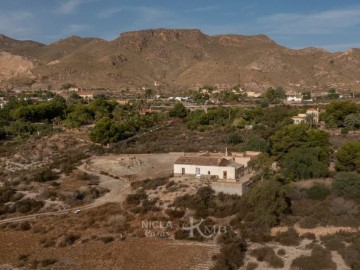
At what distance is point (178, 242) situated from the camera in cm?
2297

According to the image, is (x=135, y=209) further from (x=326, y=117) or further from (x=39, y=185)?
(x=326, y=117)

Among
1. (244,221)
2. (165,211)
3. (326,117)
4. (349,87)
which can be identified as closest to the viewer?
(244,221)

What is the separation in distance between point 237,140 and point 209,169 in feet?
54.8

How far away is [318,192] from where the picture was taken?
28234 millimetres

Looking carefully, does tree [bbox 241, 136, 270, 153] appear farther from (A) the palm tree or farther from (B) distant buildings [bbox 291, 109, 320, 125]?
(B) distant buildings [bbox 291, 109, 320, 125]

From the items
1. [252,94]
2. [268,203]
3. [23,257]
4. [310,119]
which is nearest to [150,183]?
[268,203]

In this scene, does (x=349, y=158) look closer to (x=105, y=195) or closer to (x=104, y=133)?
(x=105, y=195)

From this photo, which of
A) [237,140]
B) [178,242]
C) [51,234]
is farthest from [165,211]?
[237,140]

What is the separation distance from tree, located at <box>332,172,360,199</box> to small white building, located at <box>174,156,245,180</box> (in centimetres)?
699

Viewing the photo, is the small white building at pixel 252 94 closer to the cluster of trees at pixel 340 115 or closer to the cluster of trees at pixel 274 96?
the cluster of trees at pixel 274 96

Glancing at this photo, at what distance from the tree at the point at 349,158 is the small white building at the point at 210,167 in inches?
295

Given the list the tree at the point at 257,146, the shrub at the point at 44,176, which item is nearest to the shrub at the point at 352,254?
the tree at the point at 257,146

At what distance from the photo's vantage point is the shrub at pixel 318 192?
2808cm

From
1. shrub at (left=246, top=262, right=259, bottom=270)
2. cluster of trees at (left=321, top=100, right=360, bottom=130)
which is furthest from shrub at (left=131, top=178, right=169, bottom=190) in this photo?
cluster of trees at (left=321, top=100, right=360, bottom=130)
